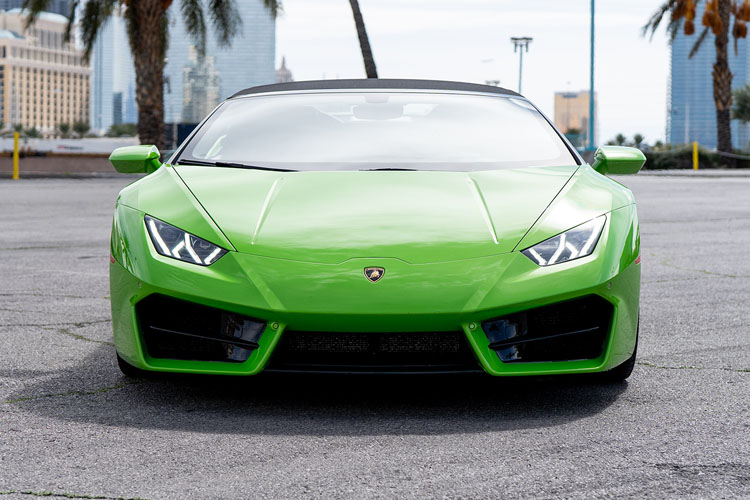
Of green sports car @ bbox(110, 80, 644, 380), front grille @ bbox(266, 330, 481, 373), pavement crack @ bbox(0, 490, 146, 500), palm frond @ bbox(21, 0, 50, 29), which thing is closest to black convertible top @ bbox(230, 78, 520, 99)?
green sports car @ bbox(110, 80, 644, 380)

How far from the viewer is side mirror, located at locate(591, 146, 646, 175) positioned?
474 centimetres

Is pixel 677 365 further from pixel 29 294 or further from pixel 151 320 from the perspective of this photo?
pixel 29 294

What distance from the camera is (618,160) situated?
186 inches

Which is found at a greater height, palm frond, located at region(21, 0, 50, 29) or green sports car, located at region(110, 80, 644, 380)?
palm frond, located at region(21, 0, 50, 29)

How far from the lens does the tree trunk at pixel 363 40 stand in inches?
1030

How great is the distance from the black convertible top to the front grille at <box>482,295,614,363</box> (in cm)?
190

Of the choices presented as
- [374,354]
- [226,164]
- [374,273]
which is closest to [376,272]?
[374,273]

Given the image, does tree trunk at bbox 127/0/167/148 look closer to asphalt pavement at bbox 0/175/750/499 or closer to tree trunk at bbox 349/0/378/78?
tree trunk at bbox 349/0/378/78

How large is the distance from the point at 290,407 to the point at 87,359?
4.50 ft

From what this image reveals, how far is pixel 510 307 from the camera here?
11.4ft

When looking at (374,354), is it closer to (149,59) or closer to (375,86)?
(375,86)

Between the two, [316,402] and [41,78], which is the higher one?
[41,78]

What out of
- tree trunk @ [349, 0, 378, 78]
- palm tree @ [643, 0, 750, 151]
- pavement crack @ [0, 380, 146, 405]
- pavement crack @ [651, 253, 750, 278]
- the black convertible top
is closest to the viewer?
pavement crack @ [0, 380, 146, 405]

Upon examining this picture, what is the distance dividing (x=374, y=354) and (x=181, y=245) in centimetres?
82
